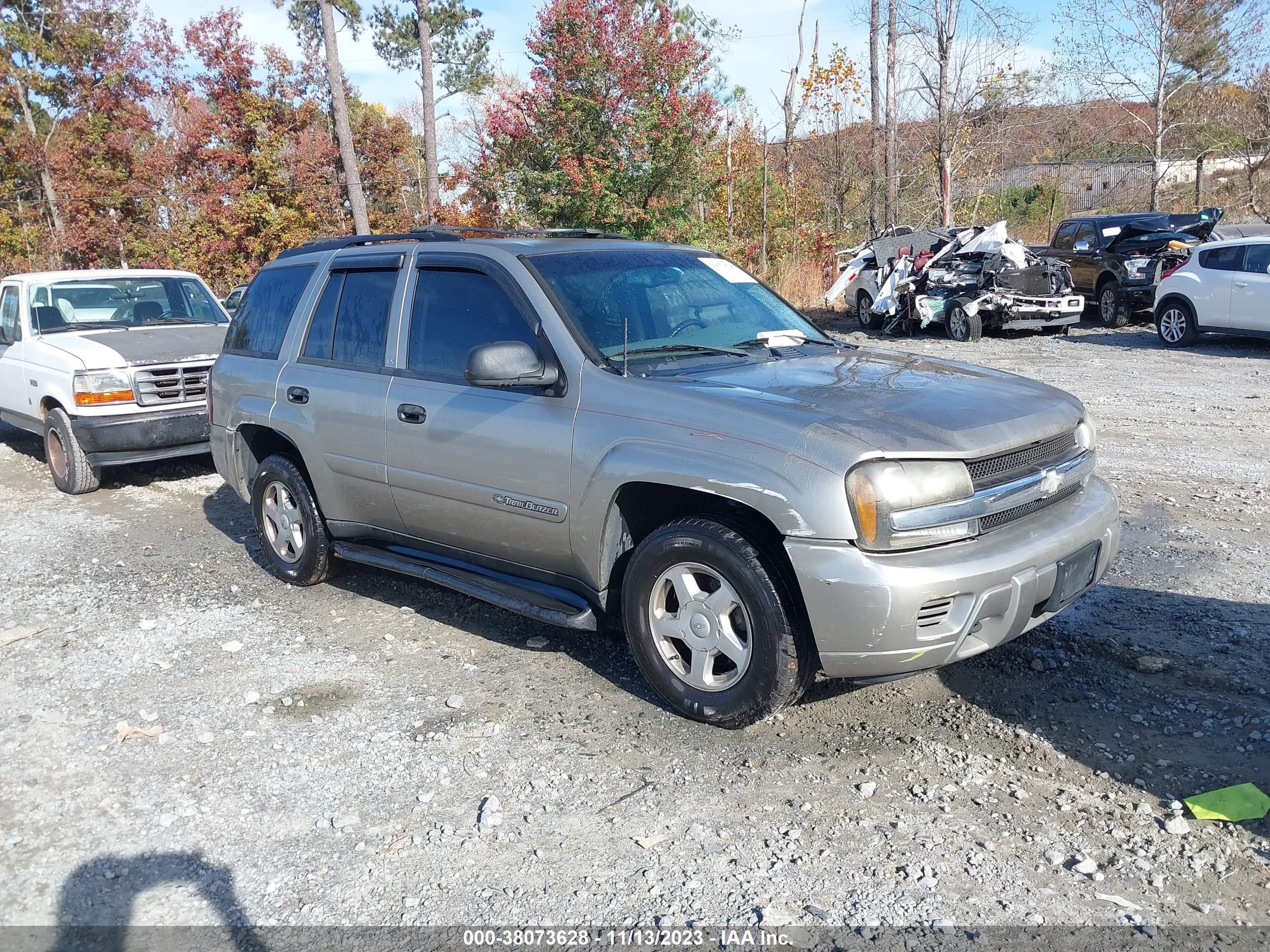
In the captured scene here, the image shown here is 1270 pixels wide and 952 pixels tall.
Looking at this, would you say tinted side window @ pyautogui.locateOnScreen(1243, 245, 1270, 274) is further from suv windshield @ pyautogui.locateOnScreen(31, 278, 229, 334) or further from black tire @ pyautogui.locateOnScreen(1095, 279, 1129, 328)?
suv windshield @ pyautogui.locateOnScreen(31, 278, 229, 334)

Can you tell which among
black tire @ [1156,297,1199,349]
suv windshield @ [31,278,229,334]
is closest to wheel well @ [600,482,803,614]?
suv windshield @ [31,278,229,334]

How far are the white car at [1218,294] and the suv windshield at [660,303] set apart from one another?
11.1 metres

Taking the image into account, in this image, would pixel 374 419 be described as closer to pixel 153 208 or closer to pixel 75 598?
pixel 75 598

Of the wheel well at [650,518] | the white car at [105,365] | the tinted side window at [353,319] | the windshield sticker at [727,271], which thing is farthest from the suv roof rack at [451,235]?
the white car at [105,365]

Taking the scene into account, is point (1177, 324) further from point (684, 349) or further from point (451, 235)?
point (451, 235)

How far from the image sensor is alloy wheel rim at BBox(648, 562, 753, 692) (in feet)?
12.5

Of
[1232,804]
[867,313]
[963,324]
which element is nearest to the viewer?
[1232,804]

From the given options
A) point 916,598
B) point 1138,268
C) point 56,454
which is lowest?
point 56,454

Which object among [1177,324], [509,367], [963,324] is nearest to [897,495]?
[509,367]

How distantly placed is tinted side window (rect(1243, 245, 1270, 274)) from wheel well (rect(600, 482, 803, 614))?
12.5m

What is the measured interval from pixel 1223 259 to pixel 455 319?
12819 millimetres

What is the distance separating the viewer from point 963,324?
16922 mm

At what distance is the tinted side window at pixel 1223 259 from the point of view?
13.7 m

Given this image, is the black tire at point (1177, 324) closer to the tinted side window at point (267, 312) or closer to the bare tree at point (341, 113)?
the tinted side window at point (267, 312)
